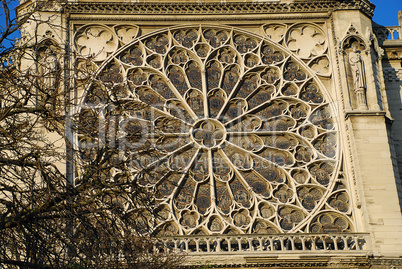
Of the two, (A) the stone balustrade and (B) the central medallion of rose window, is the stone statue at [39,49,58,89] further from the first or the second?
(A) the stone balustrade

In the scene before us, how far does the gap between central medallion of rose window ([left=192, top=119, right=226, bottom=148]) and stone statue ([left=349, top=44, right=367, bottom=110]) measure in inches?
129

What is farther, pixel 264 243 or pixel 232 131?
pixel 232 131

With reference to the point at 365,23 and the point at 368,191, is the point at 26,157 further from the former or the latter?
the point at 365,23

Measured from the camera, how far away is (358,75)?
2175cm

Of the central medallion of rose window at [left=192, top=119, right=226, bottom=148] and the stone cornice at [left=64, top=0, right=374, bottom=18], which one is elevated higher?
the stone cornice at [left=64, top=0, right=374, bottom=18]

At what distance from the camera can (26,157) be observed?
39.0 feet

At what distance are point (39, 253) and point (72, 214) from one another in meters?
0.89

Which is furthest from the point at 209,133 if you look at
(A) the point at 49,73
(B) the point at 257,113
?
(A) the point at 49,73

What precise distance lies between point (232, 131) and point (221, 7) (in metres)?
3.40

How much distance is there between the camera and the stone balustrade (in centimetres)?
1947

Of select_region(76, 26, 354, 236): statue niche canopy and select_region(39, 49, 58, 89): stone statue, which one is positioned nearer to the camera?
select_region(39, 49, 58, 89): stone statue

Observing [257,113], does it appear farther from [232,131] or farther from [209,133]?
[209,133]

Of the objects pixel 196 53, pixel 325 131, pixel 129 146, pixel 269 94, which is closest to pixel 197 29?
pixel 196 53

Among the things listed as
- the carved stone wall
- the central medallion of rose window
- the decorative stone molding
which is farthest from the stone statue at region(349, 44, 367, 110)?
the central medallion of rose window
